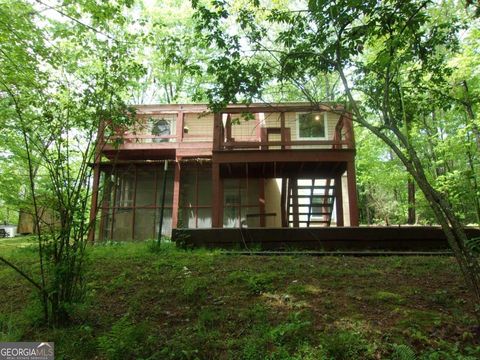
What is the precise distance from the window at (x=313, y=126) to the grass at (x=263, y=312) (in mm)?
8111

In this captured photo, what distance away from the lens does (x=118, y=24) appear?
19.5 feet

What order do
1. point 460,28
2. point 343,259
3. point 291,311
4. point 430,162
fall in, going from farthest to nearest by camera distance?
point 430,162, point 343,259, point 460,28, point 291,311

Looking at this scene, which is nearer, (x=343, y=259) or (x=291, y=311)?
(x=291, y=311)

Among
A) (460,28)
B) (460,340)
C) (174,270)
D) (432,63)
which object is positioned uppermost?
(460,28)

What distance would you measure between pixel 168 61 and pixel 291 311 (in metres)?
4.20

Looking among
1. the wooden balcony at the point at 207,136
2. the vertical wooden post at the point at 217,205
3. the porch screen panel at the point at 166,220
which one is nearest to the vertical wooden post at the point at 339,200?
the wooden balcony at the point at 207,136

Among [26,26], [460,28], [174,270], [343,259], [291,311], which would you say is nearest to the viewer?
[291,311]

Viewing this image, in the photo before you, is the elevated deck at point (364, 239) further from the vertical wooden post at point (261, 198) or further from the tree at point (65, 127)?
the vertical wooden post at point (261, 198)

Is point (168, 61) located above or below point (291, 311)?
above

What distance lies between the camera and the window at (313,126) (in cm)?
1315

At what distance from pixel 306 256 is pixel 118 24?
529 cm

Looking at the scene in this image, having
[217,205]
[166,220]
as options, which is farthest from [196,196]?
[217,205]

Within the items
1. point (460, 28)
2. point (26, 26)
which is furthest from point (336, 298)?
point (26, 26)

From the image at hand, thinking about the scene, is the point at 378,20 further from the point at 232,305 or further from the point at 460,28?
the point at 232,305
